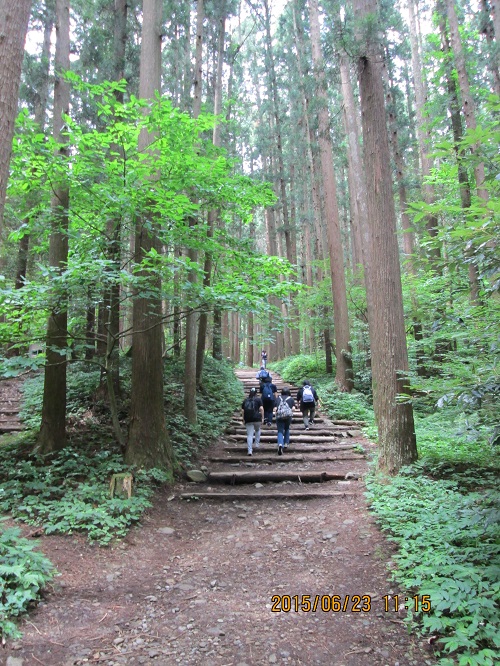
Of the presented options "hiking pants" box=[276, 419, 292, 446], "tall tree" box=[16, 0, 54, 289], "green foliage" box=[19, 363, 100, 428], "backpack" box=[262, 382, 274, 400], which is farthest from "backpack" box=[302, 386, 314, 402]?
"tall tree" box=[16, 0, 54, 289]

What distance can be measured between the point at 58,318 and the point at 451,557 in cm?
658

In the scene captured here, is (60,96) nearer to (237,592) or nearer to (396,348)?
→ (396,348)

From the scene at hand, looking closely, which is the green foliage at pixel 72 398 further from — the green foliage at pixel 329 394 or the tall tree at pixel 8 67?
the green foliage at pixel 329 394

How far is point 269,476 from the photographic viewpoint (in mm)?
7305

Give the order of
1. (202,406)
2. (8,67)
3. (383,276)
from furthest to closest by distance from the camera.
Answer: (202,406)
(383,276)
(8,67)

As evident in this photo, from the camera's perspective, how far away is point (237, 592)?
12.7 ft

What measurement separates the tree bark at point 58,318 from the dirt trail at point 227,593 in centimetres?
235

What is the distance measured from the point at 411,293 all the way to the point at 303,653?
33.7 feet

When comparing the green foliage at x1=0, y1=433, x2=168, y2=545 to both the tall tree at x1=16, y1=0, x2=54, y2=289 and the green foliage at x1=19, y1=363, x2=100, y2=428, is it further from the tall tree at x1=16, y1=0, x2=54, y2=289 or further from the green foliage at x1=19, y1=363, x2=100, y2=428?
the tall tree at x1=16, y1=0, x2=54, y2=289

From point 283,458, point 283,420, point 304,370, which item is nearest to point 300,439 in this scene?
point 283,420

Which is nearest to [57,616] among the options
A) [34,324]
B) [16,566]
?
[16,566]
